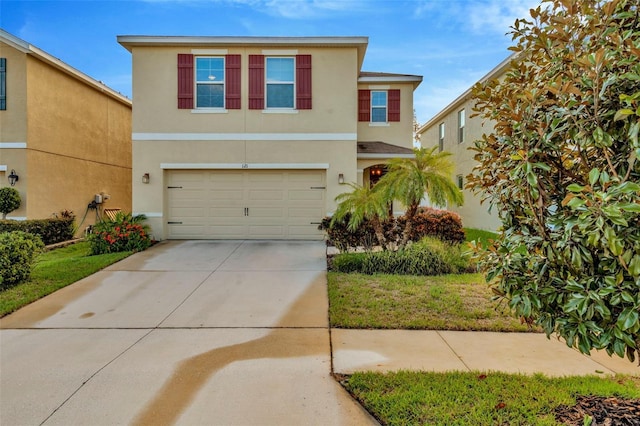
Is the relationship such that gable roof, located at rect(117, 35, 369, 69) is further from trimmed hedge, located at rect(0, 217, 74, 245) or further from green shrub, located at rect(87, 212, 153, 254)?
trimmed hedge, located at rect(0, 217, 74, 245)

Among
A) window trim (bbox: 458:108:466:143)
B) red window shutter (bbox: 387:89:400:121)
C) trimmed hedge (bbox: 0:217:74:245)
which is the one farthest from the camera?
window trim (bbox: 458:108:466:143)

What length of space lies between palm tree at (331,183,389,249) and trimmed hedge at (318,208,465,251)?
0.18 m

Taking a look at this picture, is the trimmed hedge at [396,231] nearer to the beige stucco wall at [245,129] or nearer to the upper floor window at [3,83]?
the beige stucco wall at [245,129]

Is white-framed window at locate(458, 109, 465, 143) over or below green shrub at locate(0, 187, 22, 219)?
over

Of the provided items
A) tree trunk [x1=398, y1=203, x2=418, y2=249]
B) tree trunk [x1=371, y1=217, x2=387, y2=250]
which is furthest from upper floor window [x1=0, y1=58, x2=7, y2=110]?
tree trunk [x1=398, y1=203, x2=418, y2=249]

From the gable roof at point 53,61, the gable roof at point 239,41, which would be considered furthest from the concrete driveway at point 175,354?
the gable roof at point 53,61

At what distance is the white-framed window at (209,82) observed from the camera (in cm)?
1100

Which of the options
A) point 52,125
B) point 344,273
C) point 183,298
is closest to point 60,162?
point 52,125

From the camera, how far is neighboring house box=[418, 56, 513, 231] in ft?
46.2

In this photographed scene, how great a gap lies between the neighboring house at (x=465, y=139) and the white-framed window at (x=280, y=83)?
6.99 m

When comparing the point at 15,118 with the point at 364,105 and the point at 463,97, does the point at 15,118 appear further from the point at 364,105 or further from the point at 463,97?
the point at 463,97

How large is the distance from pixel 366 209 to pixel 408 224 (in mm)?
1147

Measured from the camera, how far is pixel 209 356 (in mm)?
3789

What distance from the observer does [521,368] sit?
3.51 meters
